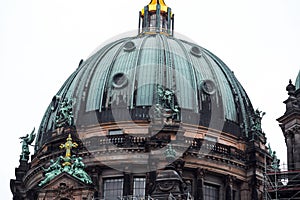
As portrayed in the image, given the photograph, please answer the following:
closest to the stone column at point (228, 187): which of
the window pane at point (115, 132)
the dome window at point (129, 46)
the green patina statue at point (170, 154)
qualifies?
the green patina statue at point (170, 154)

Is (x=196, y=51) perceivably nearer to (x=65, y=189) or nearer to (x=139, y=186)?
(x=139, y=186)

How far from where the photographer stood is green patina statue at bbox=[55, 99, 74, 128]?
51.2 meters

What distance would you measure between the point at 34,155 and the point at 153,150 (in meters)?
10.4

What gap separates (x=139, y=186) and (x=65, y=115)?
7902 millimetres

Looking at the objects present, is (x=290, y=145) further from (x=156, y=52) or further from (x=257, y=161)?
(x=156, y=52)

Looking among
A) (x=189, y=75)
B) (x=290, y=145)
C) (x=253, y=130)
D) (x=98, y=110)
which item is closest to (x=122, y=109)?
(x=98, y=110)

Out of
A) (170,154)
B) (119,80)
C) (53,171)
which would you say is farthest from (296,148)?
(119,80)

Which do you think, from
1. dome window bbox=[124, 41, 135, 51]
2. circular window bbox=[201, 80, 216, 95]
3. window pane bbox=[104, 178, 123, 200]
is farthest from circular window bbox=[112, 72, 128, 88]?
window pane bbox=[104, 178, 123, 200]

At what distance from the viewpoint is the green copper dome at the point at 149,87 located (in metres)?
51.2

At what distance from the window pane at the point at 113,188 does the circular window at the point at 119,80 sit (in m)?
7.24

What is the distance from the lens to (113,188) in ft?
157

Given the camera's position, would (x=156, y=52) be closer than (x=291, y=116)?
No

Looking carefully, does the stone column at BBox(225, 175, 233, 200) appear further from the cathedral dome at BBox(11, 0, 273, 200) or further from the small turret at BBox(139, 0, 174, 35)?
the small turret at BBox(139, 0, 174, 35)

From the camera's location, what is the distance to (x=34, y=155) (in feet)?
175
